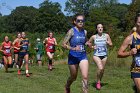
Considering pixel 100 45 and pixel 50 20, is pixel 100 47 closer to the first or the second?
pixel 100 45

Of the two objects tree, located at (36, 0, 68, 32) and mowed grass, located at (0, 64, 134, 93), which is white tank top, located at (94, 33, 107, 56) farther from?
tree, located at (36, 0, 68, 32)

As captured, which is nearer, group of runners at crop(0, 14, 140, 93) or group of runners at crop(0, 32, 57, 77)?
group of runners at crop(0, 14, 140, 93)

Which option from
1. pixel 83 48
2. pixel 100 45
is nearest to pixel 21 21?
pixel 100 45

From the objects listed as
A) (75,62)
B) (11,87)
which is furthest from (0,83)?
(75,62)

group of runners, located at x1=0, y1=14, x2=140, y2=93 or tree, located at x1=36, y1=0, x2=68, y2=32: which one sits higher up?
tree, located at x1=36, y1=0, x2=68, y2=32

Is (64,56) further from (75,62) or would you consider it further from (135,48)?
(135,48)

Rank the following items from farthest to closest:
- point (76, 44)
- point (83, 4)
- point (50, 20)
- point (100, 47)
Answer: point (83, 4) → point (50, 20) → point (100, 47) → point (76, 44)

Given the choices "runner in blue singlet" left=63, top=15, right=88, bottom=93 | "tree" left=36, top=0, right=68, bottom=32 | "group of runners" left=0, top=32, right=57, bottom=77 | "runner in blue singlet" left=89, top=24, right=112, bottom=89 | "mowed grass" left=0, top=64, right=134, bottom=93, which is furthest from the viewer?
"tree" left=36, top=0, right=68, bottom=32

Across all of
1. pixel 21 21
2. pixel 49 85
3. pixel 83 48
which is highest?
pixel 21 21

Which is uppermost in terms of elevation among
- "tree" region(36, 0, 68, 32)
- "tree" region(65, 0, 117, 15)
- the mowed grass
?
"tree" region(65, 0, 117, 15)

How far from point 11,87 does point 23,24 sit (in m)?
109

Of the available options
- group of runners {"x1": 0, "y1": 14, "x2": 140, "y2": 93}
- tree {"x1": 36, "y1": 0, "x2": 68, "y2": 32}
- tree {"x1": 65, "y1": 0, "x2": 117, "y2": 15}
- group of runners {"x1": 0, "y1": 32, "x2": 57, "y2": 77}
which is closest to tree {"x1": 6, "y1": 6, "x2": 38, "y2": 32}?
tree {"x1": 36, "y1": 0, "x2": 68, "y2": 32}

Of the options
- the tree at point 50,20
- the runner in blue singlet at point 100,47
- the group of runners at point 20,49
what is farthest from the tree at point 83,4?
the runner in blue singlet at point 100,47

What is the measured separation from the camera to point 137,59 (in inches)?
302
